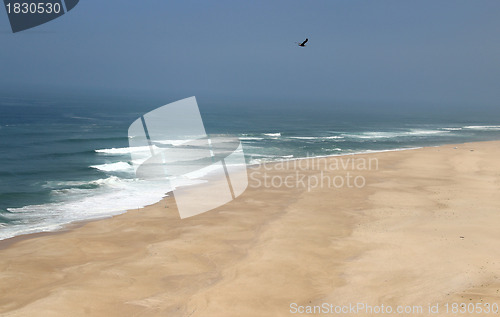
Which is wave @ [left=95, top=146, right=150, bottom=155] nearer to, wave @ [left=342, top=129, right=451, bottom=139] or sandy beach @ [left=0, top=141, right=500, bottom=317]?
sandy beach @ [left=0, top=141, right=500, bottom=317]

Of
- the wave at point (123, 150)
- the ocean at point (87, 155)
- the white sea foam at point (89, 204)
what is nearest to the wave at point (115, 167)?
the ocean at point (87, 155)

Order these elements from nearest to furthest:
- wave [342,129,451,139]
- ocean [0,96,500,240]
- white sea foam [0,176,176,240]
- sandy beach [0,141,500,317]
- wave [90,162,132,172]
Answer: sandy beach [0,141,500,317] < white sea foam [0,176,176,240] < ocean [0,96,500,240] < wave [90,162,132,172] < wave [342,129,451,139]

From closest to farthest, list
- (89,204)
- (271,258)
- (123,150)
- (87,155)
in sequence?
(271,258)
(89,204)
(87,155)
(123,150)

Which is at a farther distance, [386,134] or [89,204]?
[386,134]

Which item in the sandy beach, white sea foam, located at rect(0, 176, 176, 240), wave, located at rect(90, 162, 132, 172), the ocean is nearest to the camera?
the sandy beach

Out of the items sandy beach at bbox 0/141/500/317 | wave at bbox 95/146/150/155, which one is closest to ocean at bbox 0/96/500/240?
wave at bbox 95/146/150/155

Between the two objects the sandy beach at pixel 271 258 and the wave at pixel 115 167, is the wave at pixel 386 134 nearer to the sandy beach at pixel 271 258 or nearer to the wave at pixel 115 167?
the wave at pixel 115 167

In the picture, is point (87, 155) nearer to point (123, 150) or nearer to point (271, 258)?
point (123, 150)

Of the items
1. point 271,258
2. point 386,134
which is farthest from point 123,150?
point 386,134
